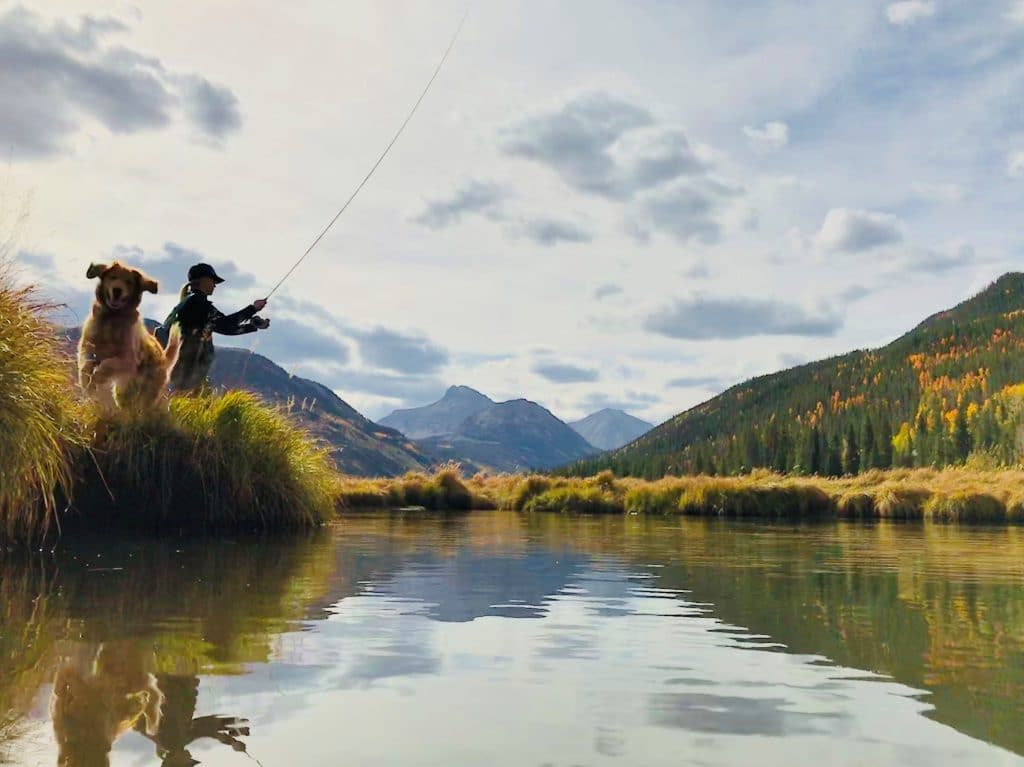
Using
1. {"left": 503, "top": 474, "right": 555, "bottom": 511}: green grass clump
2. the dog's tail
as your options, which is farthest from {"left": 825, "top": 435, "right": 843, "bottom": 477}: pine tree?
the dog's tail

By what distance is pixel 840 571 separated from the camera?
25.9ft

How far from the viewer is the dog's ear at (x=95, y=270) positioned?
8.86m

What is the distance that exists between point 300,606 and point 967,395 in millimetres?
167839

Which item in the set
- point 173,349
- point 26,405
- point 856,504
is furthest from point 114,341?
point 856,504

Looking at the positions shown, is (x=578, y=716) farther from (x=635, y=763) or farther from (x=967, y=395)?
(x=967, y=395)

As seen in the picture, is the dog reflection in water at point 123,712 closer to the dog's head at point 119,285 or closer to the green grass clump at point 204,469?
the green grass clump at point 204,469

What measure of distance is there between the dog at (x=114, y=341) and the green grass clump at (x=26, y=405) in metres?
1.51

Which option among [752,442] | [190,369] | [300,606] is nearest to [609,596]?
[300,606]

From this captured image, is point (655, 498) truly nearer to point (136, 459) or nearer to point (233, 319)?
point (233, 319)

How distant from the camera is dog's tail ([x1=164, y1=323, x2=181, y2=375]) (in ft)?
33.3

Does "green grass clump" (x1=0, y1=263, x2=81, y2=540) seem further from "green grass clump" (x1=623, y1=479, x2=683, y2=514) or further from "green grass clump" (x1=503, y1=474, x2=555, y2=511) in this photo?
"green grass clump" (x1=623, y1=479, x2=683, y2=514)

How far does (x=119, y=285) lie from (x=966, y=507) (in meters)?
29.6

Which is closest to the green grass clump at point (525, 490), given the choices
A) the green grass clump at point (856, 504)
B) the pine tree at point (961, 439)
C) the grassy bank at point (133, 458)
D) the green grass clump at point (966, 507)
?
the green grass clump at point (856, 504)

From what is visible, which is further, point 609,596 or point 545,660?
point 609,596
